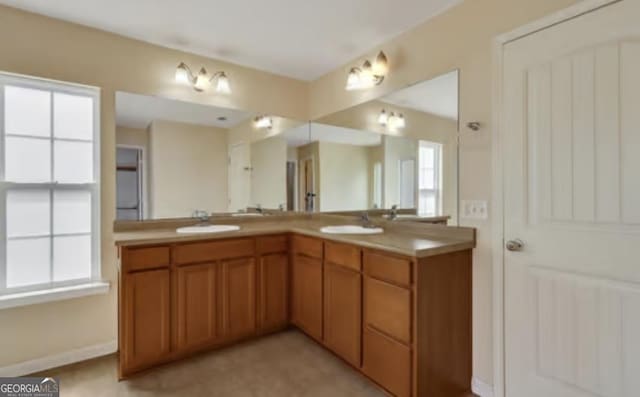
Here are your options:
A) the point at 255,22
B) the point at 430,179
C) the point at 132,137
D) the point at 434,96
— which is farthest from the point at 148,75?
the point at 430,179

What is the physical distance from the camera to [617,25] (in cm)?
142

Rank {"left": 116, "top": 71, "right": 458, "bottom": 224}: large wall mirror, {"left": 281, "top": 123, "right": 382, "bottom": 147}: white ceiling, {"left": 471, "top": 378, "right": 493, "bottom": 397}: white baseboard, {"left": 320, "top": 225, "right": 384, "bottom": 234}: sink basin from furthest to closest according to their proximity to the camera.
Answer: {"left": 281, "top": 123, "right": 382, "bottom": 147}: white ceiling, {"left": 320, "top": 225, "right": 384, "bottom": 234}: sink basin, {"left": 116, "top": 71, "right": 458, "bottom": 224}: large wall mirror, {"left": 471, "top": 378, "right": 493, "bottom": 397}: white baseboard

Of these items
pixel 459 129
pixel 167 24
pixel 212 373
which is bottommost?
pixel 212 373

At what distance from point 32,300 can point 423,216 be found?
8.96 feet

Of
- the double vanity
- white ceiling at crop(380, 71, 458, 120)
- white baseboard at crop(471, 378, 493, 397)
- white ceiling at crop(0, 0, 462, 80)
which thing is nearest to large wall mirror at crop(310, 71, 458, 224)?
white ceiling at crop(380, 71, 458, 120)

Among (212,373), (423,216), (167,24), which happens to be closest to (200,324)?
(212,373)

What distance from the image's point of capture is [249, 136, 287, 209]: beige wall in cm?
335

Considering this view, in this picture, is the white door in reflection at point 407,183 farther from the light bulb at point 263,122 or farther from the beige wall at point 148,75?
the light bulb at point 263,122

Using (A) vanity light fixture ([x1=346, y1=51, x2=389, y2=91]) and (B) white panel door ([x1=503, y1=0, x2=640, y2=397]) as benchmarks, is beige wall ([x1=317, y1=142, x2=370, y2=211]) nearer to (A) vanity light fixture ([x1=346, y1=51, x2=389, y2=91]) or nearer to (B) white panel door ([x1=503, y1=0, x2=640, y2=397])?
(A) vanity light fixture ([x1=346, y1=51, x2=389, y2=91])

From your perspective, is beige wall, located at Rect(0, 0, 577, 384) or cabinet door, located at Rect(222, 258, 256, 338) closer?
beige wall, located at Rect(0, 0, 577, 384)

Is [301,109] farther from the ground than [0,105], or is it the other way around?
[301,109]

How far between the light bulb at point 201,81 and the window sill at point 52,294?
1751 mm

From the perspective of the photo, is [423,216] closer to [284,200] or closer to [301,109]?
[284,200]

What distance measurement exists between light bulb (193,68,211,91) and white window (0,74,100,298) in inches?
29.4
